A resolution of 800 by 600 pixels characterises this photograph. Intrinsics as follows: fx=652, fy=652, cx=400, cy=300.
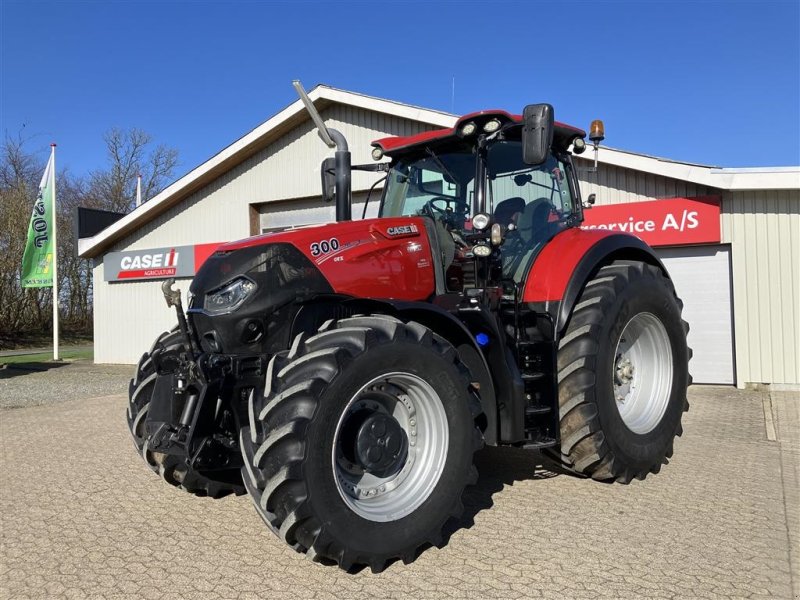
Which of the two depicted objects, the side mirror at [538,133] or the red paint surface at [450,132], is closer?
the side mirror at [538,133]

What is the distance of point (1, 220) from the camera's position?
2636cm

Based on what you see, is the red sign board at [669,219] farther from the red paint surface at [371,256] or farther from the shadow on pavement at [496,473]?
the red paint surface at [371,256]

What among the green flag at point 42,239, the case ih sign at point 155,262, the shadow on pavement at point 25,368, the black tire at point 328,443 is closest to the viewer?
the black tire at point 328,443

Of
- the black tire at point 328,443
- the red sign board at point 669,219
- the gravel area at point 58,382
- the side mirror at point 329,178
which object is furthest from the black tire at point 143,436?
the red sign board at point 669,219

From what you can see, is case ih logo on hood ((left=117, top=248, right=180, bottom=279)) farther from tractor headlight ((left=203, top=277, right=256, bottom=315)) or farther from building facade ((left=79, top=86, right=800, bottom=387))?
tractor headlight ((left=203, top=277, right=256, bottom=315))

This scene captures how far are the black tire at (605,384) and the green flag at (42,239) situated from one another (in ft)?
52.3

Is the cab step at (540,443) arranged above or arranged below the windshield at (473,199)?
below

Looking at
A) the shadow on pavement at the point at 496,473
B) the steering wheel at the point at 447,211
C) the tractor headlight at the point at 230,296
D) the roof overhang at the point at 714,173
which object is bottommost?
the shadow on pavement at the point at 496,473

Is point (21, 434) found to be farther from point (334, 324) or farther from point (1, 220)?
point (1, 220)

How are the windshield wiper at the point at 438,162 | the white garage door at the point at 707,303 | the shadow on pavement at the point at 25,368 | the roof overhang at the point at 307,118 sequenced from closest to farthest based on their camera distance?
the windshield wiper at the point at 438,162, the roof overhang at the point at 307,118, the white garage door at the point at 707,303, the shadow on pavement at the point at 25,368

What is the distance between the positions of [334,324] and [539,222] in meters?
2.04

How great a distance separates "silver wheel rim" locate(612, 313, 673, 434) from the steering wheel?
1583 millimetres

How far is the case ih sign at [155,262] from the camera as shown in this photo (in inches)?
585

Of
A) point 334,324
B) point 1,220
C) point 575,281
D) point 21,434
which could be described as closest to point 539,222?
point 575,281
